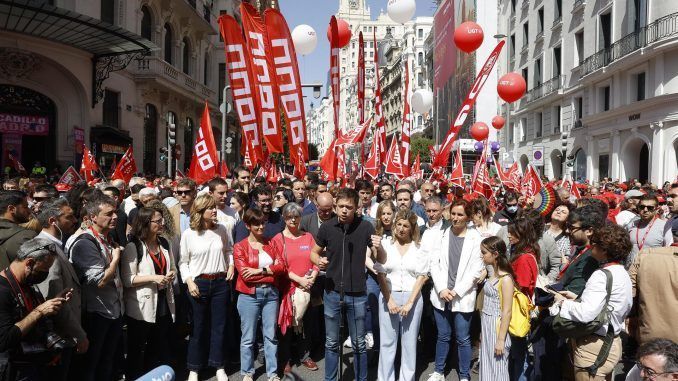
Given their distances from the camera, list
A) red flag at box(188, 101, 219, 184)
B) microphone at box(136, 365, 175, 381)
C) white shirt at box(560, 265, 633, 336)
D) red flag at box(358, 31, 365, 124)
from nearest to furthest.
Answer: microphone at box(136, 365, 175, 381) < white shirt at box(560, 265, 633, 336) < red flag at box(188, 101, 219, 184) < red flag at box(358, 31, 365, 124)

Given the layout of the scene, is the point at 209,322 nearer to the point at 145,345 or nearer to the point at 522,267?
the point at 145,345

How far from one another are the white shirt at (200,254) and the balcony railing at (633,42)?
65.1 feet

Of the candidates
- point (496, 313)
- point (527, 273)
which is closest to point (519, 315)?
point (496, 313)

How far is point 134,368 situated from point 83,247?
1466 millimetres

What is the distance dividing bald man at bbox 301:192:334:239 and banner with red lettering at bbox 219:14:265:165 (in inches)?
94.6

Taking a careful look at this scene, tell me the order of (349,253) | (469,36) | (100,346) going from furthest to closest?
1. (469,36)
2. (349,253)
3. (100,346)

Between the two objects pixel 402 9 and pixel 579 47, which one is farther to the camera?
pixel 579 47

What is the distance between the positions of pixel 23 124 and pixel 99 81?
3.12 meters

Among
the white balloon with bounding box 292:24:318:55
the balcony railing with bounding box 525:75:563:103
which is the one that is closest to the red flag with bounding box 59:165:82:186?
the white balloon with bounding box 292:24:318:55

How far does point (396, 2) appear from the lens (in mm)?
12133

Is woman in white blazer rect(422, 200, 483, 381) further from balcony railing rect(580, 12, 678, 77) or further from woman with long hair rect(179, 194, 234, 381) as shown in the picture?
balcony railing rect(580, 12, 678, 77)

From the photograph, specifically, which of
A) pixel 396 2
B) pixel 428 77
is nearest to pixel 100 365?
pixel 396 2

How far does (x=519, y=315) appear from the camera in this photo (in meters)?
4.39

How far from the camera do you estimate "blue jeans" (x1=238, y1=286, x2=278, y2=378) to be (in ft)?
16.5
